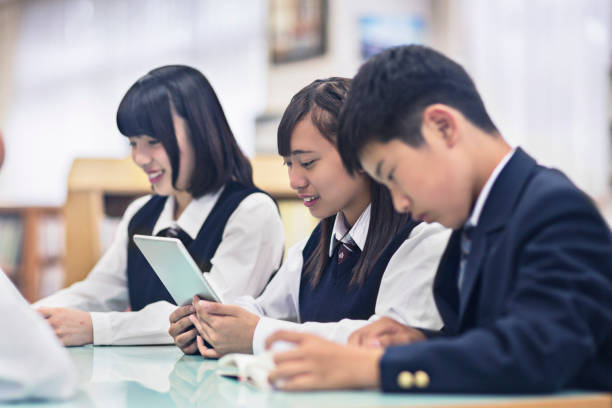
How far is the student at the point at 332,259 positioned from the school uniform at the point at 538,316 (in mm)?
282

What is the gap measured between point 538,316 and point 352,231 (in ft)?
1.96

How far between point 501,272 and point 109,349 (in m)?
0.81

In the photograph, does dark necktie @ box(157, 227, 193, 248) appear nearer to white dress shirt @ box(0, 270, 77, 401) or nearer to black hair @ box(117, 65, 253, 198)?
black hair @ box(117, 65, 253, 198)

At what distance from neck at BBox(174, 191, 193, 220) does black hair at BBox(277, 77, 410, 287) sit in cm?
47

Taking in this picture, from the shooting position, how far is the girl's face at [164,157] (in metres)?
1.68

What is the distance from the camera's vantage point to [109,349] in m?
1.37

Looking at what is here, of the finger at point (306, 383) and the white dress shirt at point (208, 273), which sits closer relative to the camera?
the finger at point (306, 383)

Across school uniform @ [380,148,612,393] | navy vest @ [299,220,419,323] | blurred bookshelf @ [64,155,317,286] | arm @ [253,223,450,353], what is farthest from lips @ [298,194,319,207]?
blurred bookshelf @ [64,155,317,286]

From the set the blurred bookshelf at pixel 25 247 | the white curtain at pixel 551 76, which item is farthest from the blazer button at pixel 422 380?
the blurred bookshelf at pixel 25 247

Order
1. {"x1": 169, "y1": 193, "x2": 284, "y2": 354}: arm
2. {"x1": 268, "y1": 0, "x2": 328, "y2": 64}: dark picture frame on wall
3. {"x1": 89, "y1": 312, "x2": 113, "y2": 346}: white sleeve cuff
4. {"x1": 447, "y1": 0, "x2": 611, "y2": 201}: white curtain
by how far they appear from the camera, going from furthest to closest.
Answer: {"x1": 268, "y1": 0, "x2": 328, "y2": 64}: dark picture frame on wall
{"x1": 447, "y1": 0, "x2": 611, "y2": 201}: white curtain
{"x1": 169, "y1": 193, "x2": 284, "y2": 354}: arm
{"x1": 89, "y1": 312, "x2": 113, "y2": 346}: white sleeve cuff

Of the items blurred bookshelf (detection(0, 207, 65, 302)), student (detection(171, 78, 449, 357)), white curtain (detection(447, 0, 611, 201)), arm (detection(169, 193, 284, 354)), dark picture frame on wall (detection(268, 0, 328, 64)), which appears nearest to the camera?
student (detection(171, 78, 449, 357))

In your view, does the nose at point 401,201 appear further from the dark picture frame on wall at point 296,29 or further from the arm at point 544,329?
the dark picture frame on wall at point 296,29

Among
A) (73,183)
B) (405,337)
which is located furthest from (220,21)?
(405,337)

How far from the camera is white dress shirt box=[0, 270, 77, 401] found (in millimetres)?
762
